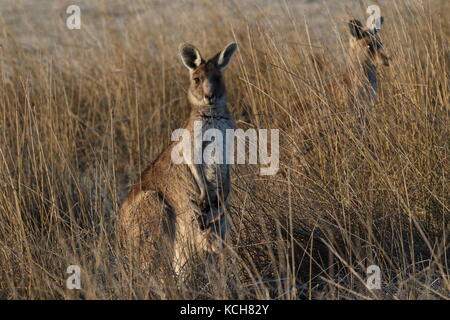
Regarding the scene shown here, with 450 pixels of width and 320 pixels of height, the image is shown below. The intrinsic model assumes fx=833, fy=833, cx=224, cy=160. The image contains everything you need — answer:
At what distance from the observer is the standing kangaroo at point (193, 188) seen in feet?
15.9

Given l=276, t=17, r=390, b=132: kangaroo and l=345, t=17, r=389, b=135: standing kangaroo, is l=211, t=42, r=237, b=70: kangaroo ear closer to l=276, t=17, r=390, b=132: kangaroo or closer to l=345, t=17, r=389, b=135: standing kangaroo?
l=276, t=17, r=390, b=132: kangaroo

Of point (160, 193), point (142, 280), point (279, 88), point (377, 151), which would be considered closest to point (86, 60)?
point (279, 88)

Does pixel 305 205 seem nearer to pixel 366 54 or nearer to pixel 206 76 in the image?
pixel 206 76

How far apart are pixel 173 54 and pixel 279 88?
2.15 m

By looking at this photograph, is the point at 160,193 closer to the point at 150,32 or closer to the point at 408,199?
the point at 408,199

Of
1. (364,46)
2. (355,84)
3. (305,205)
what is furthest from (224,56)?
(364,46)

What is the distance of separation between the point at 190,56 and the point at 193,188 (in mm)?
798

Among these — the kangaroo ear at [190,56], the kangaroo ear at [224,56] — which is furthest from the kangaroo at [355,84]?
the kangaroo ear at [190,56]

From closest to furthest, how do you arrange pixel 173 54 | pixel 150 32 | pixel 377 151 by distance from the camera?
pixel 377 151 < pixel 173 54 < pixel 150 32

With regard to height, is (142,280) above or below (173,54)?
below

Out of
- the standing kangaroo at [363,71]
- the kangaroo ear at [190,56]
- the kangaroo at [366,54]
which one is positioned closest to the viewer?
the standing kangaroo at [363,71]

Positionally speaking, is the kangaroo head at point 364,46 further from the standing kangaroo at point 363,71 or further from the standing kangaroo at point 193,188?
the standing kangaroo at point 193,188

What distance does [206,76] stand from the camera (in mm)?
4938

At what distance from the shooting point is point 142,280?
3.80 meters
